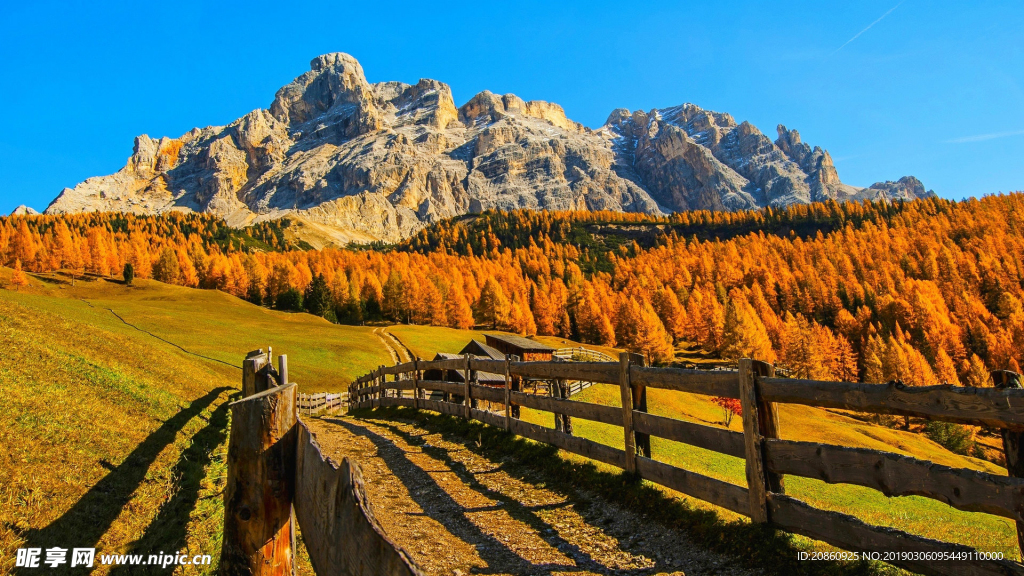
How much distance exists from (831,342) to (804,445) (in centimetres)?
11543

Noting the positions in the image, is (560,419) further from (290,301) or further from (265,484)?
(290,301)

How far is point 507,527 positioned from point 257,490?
4.24 m

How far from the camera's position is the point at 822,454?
17.0 ft

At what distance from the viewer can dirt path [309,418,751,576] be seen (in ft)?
18.7

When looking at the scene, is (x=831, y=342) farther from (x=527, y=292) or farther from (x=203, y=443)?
(x=203, y=443)

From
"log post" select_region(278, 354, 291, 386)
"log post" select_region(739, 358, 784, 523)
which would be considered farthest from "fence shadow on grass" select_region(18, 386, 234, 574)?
"log post" select_region(739, 358, 784, 523)

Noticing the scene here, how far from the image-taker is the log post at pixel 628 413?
8031mm

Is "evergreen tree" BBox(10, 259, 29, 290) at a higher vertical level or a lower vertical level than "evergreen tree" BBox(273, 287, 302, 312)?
higher

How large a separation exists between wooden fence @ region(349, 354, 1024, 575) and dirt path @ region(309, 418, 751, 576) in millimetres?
850

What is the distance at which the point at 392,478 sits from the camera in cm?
971

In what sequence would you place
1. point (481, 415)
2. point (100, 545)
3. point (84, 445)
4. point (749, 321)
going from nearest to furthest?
point (100, 545) → point (84, 445) → point (481, 415) → point (749, 321)

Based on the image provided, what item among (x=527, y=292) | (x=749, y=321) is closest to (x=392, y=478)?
(x=749, y=321)

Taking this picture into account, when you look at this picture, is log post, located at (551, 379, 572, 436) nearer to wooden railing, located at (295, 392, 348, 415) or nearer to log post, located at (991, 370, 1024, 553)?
log post, located at (991, 370, 1024, 553)

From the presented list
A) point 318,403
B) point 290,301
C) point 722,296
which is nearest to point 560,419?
point 318,403
